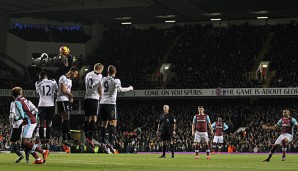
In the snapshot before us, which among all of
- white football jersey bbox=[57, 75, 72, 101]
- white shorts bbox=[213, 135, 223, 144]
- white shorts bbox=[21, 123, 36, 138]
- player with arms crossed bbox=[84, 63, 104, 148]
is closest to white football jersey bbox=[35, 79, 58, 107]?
white football jersey bbox=[57, 75, 72, 101]

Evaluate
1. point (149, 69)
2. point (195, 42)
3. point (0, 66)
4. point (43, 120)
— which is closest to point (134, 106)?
point (149, 69)

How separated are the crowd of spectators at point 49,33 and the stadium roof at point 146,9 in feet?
4.49

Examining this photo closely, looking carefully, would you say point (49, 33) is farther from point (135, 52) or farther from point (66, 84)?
point (66, 84)

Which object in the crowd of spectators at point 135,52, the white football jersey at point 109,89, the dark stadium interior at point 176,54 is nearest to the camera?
the white football jersey at point 109,89

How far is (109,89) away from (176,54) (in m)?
40.5

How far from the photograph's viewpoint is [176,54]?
59.8 metres

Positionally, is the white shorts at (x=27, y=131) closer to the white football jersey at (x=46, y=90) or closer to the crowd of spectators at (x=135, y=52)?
the white football jersey at (x=46, y=90)

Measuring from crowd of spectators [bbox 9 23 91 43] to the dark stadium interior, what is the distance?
0.33 feet

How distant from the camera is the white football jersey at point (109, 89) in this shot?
1944 centimetres

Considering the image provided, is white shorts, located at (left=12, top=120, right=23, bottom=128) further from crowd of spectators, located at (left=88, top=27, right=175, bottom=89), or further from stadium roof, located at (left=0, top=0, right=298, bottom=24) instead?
crowd of spectators, located at (left=88, top=27, right=175, bottom=89)

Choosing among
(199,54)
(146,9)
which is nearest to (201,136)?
(146,9)

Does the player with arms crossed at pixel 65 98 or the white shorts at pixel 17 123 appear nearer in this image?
the white shorts at pixel 17 123

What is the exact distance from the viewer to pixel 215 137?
4219cm

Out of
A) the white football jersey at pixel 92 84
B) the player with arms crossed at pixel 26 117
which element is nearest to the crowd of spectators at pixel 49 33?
the white football jersey at pixel 92 84
